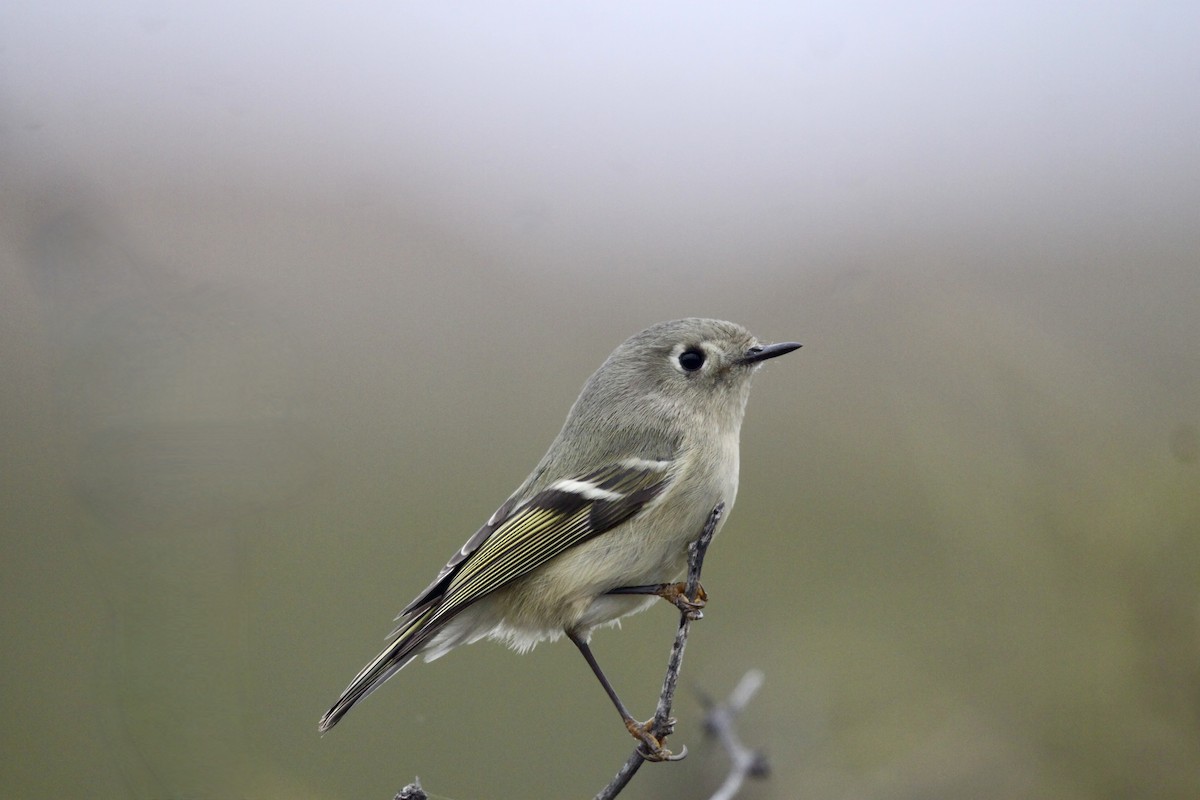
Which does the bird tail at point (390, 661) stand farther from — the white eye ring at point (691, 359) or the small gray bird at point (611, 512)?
the white eye ring at point (691, 359)

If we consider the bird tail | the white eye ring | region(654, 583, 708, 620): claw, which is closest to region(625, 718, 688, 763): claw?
region(654, 583, 708, 620): claw

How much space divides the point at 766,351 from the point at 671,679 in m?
0.47

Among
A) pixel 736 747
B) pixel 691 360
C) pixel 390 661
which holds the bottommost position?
pixel 736 747

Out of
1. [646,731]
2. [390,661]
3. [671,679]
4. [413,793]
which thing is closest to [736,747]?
[646,731]

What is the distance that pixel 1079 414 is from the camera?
153cm

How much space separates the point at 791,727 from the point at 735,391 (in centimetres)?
51

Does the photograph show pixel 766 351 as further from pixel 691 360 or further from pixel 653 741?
pixel 653 741

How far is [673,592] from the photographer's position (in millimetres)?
1051

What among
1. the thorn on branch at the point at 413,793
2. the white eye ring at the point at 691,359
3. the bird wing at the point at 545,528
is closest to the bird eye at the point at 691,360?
the white eye ring at the point at 691,359

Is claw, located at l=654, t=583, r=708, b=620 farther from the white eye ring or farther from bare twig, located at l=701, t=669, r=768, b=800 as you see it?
the white eye ring

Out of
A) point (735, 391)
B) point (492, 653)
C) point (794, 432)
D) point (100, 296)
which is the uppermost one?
point (100, 296)

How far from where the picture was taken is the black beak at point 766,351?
1125mm

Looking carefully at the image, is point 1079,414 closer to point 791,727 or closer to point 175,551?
point 791,727

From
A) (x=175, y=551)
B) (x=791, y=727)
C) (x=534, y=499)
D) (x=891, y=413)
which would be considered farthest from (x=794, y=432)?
(x=175, y=551)
